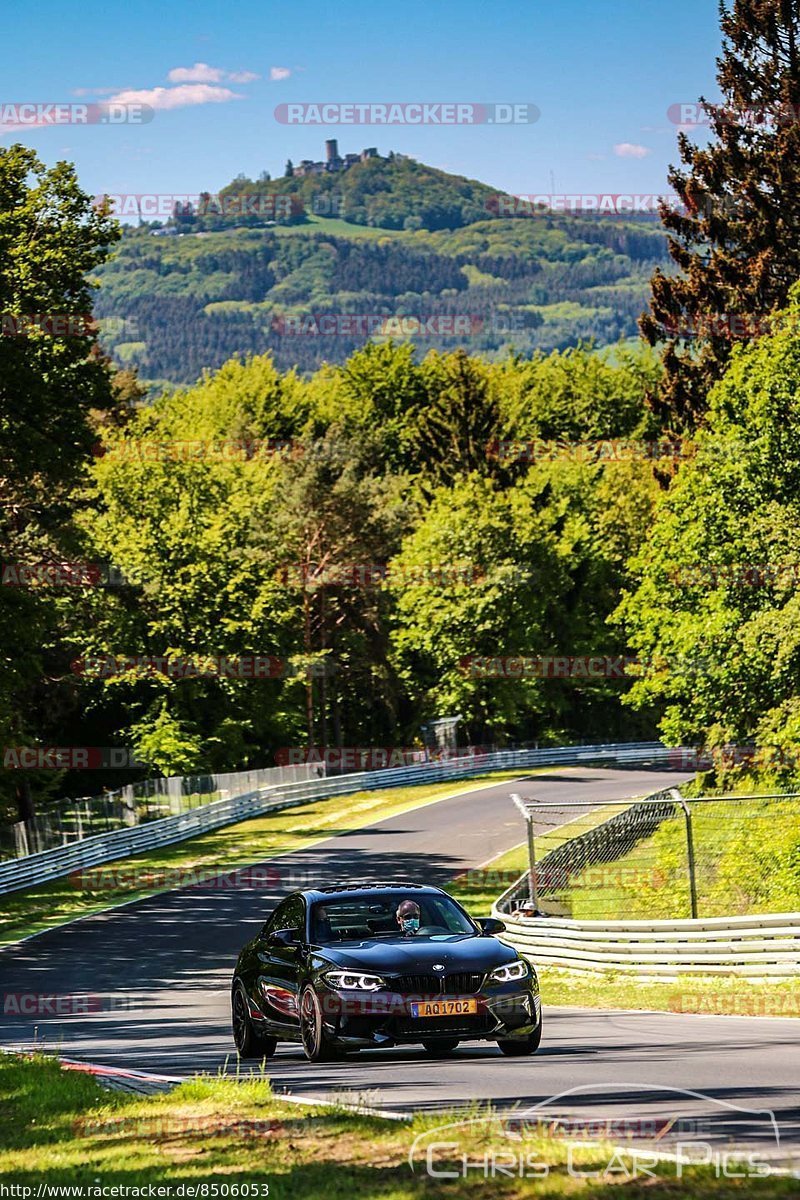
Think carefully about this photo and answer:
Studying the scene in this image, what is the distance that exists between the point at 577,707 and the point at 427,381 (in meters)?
25.4

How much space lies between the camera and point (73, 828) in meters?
44.4

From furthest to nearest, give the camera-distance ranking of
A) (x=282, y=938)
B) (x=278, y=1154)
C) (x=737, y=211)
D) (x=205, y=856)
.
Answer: (x=737, y=211)
(x=205, y=856)
(x=282, y=938)
(x=278, y=1154)

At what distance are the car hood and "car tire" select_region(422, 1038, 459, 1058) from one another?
63 centimetres

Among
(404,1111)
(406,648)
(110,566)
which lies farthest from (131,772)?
(404,1111)


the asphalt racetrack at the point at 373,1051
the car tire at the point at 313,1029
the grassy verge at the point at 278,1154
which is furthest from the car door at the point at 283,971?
the grassy verge at the point at 278,1154

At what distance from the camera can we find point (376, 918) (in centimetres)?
1420

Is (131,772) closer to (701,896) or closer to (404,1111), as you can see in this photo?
(701,896)

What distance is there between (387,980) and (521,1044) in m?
1.39

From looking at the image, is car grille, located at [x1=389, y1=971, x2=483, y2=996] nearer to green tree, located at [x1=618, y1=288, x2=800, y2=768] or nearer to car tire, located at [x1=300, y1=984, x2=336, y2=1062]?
car tire, located at [x1=300, y1=984, x2=336, y2=1062]

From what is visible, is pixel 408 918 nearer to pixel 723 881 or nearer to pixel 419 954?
pixel 419 954

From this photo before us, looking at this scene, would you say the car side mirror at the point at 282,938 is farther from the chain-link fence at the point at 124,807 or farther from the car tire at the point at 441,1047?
the chain-link fence at the point at 124,807

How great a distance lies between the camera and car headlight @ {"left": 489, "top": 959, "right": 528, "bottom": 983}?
12.8m

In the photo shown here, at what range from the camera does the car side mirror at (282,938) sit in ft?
46.0

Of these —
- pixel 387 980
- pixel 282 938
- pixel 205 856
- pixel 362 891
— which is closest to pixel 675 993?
pixel 362 891
